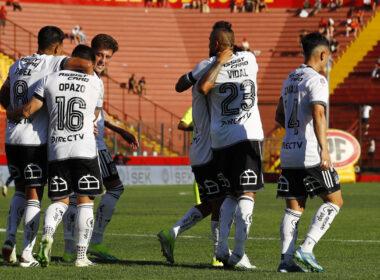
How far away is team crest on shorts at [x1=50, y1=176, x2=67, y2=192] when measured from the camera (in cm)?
837

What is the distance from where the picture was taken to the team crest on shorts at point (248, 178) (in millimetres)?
8320

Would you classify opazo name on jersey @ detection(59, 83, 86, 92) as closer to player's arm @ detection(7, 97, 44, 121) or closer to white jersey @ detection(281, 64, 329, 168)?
player's arm @ detection(7, 97, 44, 121)

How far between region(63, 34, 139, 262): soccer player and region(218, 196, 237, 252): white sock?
1.38 metres

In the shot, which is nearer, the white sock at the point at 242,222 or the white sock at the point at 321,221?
the white sock at the point at 321,221

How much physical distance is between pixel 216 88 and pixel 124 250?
294cm

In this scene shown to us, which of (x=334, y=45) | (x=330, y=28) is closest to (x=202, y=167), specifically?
(x=334, y=45)

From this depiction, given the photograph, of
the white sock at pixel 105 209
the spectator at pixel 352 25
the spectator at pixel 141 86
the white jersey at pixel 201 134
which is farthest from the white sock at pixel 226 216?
the spectator at pixel 352 25

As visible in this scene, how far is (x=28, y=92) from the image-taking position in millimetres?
8781

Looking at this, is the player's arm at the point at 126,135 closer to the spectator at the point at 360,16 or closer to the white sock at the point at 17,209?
the white sock at the point at 17,209

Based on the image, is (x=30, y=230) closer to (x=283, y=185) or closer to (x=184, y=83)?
(x=184, y=83)

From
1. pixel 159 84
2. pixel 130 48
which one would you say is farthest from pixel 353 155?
pixel 130 48

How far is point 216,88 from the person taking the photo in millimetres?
8398

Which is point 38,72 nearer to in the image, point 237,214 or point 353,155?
point 237,214

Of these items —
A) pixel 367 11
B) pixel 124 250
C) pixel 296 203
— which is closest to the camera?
pixel 296 203
